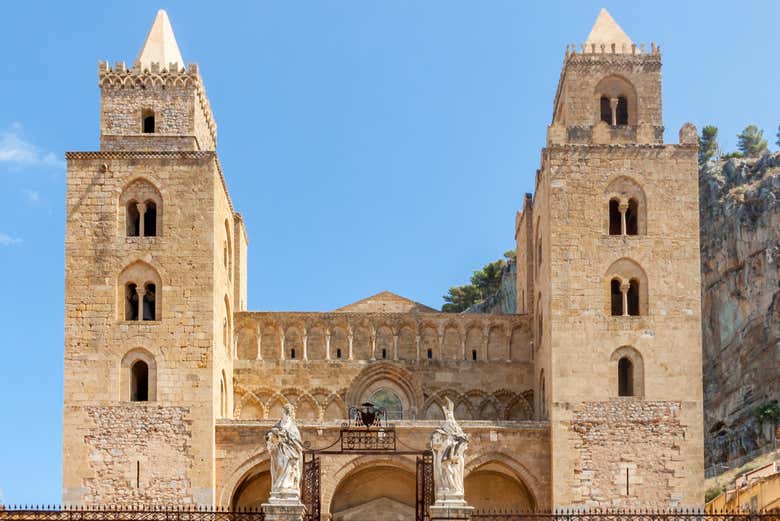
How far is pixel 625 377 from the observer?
36938 millimetres

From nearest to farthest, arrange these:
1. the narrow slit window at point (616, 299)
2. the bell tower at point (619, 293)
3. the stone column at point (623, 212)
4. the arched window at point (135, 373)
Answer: the bell tower at point (619, 293) < the arched window at point (135, 373) < the stone column at point (623, 212) < the narrow slit window at point (616, 299)

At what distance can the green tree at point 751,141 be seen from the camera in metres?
87.2

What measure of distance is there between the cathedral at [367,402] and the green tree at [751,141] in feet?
167

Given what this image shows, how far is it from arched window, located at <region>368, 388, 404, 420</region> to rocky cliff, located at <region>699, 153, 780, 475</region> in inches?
904

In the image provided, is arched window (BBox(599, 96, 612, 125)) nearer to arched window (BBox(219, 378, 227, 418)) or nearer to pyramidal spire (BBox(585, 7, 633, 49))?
pyramidal spire (BBox(585, 7, 633, 49))

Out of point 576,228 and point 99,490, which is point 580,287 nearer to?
point 576,228

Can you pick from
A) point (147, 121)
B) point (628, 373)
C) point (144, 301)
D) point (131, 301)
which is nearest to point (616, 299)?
point (628, 373)

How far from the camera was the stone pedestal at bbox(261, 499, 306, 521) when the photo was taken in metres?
25.7

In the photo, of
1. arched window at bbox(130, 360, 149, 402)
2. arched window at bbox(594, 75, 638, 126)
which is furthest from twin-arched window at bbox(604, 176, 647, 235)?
arched window at bbox(130, 360, 149, 402)

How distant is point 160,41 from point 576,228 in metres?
14.7

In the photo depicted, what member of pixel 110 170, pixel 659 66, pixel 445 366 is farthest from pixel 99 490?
pixel 659 66

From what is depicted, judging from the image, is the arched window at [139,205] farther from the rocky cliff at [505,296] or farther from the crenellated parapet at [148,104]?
the rocky cliff at [505,296]

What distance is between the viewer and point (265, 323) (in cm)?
4072

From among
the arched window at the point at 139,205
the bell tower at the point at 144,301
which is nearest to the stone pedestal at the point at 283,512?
the bell tower at the point at 144,301
